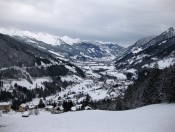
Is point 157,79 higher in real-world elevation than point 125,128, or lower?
higher

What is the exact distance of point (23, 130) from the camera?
4572cm

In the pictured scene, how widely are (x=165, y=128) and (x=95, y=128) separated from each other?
9.57 metres

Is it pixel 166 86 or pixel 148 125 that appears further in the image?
pixel 166 86

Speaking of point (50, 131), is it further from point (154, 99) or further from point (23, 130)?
point (154, 99)

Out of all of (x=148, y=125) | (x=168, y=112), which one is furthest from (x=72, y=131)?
(x=168, y=112)

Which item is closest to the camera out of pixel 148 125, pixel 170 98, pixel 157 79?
pixel 148 125

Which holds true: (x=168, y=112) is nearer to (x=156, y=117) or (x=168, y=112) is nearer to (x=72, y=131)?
(x=156, y=117)

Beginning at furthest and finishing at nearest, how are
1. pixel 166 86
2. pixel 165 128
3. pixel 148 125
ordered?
pixel 166 86 → pixel 148 125 → pixel 165 128

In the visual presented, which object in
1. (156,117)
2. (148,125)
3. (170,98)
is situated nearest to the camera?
(148,125)

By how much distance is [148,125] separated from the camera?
43969mm

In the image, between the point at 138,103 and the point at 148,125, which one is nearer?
the point at 148,125

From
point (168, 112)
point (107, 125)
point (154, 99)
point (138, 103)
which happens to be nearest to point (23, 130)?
point (107, 125)

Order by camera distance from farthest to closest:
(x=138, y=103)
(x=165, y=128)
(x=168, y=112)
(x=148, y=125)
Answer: (x=138, y=103)
(x=168, y=112)
(x=148, y=125)
(x=165, y=128)

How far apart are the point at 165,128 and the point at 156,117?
955 centimetres
